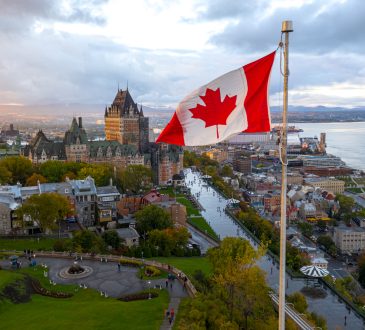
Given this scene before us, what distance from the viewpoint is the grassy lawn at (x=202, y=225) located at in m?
59.8

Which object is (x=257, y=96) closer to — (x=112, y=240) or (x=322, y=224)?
(x=112, y=240)

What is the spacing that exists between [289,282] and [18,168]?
43567 millimetres

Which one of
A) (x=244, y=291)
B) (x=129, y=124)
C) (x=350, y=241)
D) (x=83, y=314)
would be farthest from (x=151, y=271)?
(x=129, y=124)

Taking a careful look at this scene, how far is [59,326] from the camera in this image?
77.8 ft

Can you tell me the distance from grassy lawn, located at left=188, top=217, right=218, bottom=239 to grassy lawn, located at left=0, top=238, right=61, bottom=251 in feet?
73.8

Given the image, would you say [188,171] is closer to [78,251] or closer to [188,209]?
[188,209]

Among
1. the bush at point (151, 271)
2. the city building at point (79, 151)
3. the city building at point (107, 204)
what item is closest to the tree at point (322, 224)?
the city building at point (79, 151)

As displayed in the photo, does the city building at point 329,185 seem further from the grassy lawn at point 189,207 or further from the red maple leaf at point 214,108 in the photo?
the red maple leaf at point 214,108

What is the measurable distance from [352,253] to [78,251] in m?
49.0

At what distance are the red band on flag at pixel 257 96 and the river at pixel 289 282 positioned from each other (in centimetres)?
2834

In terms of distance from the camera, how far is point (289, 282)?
45906 mm

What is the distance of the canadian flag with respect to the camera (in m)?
10.7

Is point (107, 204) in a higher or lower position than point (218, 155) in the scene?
higher

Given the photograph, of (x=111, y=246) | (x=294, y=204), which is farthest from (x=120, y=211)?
(x=294, y=204)
